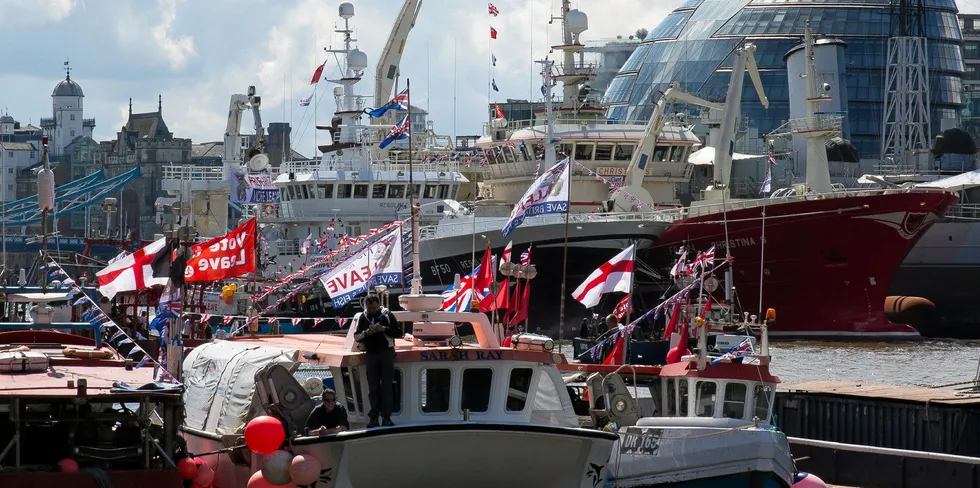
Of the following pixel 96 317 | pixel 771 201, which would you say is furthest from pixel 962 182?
pixel 96 317

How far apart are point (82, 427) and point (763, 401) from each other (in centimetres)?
1013

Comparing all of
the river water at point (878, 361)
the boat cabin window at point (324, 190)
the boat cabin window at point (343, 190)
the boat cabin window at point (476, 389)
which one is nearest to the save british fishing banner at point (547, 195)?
the boat cabin window at point (476, 389)

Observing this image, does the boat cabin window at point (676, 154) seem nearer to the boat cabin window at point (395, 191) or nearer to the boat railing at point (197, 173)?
the boat cabin window at point (395, 191)

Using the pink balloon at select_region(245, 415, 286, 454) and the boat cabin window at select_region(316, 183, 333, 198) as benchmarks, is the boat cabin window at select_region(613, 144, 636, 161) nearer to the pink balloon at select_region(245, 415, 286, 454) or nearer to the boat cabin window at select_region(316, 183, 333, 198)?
the boat cabin window at select_region(316, 183, 333, 198)

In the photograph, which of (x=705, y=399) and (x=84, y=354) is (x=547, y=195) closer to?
(x=705, y=399)

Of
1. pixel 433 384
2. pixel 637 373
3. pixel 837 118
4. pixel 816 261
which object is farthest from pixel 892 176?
pixel 433 384

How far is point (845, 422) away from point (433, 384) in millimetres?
11867

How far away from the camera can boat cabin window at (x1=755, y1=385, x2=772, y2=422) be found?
2334 cm

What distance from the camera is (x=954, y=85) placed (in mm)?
114250

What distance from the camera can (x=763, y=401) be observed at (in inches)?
925

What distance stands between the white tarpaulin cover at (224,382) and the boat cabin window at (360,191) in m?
39.6

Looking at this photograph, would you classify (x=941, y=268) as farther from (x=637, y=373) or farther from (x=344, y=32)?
(x=637, y=373)

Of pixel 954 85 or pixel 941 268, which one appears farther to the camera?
pixel 954 85

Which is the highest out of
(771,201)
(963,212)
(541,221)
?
(963,212)
